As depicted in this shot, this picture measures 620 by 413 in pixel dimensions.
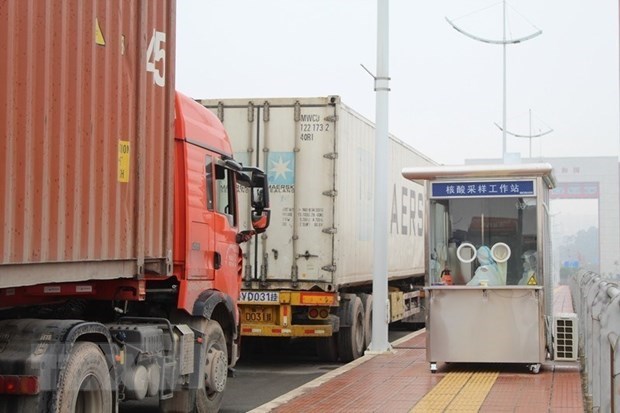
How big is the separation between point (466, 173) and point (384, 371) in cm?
280

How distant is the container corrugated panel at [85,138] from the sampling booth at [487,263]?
487 centimetres

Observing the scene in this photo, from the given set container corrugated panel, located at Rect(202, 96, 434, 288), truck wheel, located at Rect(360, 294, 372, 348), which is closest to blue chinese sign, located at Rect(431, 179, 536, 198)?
container corrugated panel, located at Rect(202, 96, 434, 288)

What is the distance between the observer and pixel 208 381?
9828 mm

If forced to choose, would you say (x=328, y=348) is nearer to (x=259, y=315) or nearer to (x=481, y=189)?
(x=259, y=315)

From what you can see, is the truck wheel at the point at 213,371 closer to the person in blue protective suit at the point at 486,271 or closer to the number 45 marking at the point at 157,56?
the number 45 marking at the point at 157,56

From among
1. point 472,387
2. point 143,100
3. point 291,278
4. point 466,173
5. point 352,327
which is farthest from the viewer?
point 352,327

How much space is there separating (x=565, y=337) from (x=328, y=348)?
14.2 ft

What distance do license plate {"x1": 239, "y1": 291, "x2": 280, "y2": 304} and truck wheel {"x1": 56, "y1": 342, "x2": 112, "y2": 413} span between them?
6.74 meters

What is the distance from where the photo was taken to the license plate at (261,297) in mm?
14258

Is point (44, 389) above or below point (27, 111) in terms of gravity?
below

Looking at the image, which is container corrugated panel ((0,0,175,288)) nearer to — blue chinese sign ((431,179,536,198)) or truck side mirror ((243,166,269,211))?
truck side mirror ((243,166,269,211))

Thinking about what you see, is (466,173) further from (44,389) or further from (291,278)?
(44,389)

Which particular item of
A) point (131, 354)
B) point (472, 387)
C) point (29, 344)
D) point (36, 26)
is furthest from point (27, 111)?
point (472, 387)

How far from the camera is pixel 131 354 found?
8359 millimetres
